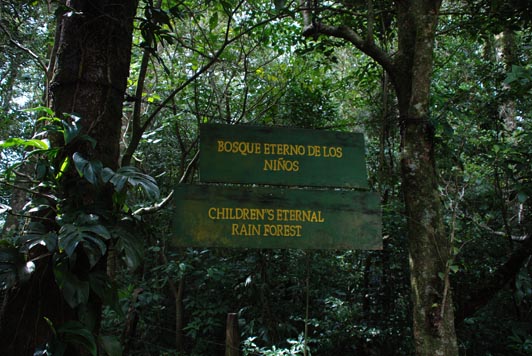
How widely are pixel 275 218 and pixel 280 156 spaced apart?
15.2 inches

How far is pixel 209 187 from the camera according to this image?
2.36m

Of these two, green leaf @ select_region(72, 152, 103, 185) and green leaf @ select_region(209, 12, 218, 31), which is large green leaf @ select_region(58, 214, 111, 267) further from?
green leaf @ select_region(209, 12, 218, 31)

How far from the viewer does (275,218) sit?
2.39 metres

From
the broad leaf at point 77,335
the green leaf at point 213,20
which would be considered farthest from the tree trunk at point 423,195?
the broad leaf at point 77,335

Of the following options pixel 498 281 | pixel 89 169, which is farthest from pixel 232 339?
pixel 498 281

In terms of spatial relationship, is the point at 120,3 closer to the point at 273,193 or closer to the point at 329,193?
the point at 273,193

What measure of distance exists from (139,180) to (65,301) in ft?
2.06

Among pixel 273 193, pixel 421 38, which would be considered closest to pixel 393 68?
pixel 421 38

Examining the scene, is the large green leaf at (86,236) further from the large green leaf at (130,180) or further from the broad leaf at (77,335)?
the broad leaf at (77,335)

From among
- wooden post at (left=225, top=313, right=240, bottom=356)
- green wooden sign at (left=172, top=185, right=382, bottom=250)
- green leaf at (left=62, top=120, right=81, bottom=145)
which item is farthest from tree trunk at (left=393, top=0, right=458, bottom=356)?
green leaf at (left=62, top=120, right=81, bottom=145)

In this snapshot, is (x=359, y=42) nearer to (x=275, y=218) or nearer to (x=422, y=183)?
(x=422, y=183)

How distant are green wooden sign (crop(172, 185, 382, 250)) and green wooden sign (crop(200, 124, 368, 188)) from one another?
0.31ft

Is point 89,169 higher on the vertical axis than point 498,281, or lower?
higher

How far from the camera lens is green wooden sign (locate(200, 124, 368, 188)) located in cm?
244
